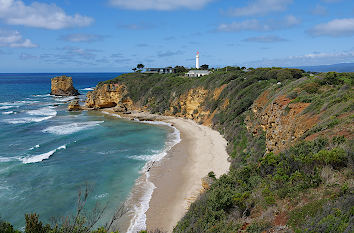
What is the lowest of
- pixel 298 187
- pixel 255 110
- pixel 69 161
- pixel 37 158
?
pixel 69 161

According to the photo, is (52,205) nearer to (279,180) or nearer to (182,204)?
(182,204)

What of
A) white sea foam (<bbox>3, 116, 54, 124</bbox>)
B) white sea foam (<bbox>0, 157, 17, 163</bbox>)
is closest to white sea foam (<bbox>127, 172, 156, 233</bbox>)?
white sea foam (<bbox>0, 157, 17, 163</bbox>)

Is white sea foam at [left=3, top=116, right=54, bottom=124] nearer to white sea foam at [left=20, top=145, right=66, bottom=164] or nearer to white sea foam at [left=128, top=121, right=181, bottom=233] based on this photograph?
white sea foam at [left=20, top=145, right=66, bottom=164]

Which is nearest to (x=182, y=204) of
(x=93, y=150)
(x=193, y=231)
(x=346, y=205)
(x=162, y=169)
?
(x=162, y=169)

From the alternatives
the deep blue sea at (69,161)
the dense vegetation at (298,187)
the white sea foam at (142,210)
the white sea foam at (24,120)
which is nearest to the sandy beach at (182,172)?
the white sea foam at (142,210)

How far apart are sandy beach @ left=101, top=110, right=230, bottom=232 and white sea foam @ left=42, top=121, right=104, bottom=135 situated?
16.9 meters

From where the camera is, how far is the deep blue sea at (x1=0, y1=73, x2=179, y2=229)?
17906 millimetres

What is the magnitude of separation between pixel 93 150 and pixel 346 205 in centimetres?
2740

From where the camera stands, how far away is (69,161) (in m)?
26.1

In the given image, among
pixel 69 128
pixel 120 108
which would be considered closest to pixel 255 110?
pixel 69 128

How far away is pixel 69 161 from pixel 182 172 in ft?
39.8

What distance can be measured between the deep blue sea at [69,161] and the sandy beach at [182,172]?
51.4 inches

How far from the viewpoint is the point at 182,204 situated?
17.3 m

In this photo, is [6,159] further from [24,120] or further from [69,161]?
[24,120]
